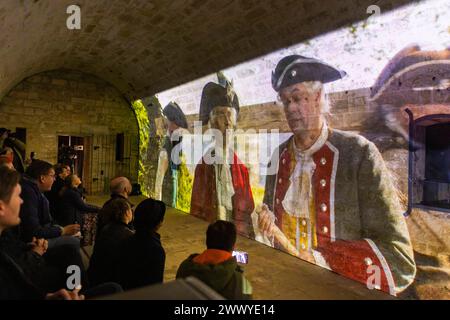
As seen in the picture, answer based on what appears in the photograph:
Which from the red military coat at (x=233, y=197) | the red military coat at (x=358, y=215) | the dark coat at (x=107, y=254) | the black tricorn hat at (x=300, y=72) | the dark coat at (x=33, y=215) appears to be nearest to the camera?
the dark coat at (x=107, y=254)

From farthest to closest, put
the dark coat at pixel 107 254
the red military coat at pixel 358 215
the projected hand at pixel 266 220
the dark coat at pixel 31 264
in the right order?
the projected hand at pixel 266 220 → the red military coat at pixel 358 215 → the dark coat at pixel 107 254 → the dark coat at pixel 31 264

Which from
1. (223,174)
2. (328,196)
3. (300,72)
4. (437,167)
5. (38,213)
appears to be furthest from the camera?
(223,174)

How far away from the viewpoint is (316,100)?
447 cm

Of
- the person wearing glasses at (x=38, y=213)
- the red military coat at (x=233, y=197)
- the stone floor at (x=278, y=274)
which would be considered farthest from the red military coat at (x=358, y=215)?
the person wearing glasses at (x=38, y=213)

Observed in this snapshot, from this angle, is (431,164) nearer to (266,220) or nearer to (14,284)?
(266,220)

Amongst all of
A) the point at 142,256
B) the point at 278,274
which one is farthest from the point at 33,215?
the point at 278,274

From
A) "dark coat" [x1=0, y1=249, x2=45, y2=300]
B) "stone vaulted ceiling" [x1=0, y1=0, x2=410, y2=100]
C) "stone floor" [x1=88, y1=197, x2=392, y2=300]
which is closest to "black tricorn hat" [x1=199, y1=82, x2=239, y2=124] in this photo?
"stone vaulted ceiling" [x1=0, y1=0, x2=410, y2=100]

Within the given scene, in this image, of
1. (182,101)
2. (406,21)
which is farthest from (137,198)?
(406,21)

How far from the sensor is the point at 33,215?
113 inches

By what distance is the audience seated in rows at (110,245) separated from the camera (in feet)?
7.96

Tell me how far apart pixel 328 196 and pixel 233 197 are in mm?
2496

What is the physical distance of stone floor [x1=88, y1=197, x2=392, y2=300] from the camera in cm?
360

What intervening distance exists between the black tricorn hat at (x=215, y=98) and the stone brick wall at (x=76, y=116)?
15.7ft

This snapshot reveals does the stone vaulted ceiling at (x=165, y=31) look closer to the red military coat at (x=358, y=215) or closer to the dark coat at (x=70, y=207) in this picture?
the red military coat at (x=358, y=215)
